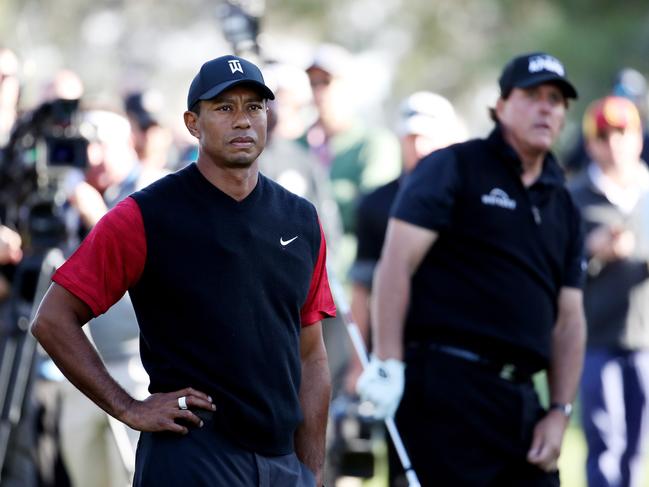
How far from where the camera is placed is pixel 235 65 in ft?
15.9

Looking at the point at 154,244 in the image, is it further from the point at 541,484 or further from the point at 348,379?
the point at 348,379

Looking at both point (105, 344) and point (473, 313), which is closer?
point (473, 313)

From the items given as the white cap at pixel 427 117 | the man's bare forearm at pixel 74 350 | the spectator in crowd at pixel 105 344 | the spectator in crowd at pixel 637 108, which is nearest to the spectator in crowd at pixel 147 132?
the spectator in crowd at pixel 105 344

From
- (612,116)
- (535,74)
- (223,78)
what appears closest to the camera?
(223,78)

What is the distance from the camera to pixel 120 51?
131 feet

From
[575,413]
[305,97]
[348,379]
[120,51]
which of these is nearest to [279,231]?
[348,379]

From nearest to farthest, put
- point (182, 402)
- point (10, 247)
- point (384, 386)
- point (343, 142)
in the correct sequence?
point (182, 402) < point (384, 386) < point (10, 247) < point (343, 142)

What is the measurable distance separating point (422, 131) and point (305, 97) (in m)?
3.22

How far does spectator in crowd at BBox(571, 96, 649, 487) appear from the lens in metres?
9.03

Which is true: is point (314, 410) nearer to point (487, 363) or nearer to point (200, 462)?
point (200, 462)

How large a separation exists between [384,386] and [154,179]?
7.89ft

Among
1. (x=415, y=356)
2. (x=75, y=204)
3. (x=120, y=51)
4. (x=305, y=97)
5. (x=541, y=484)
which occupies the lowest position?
(x=541, y=484)

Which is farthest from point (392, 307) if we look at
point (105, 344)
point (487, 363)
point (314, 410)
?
point (105, 344)

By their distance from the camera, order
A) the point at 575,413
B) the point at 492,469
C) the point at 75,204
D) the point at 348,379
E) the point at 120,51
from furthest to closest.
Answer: the point at 120,51 < the point at 575,413 < the point at 348,379 < the point at 75,204 < the point at 492,469
